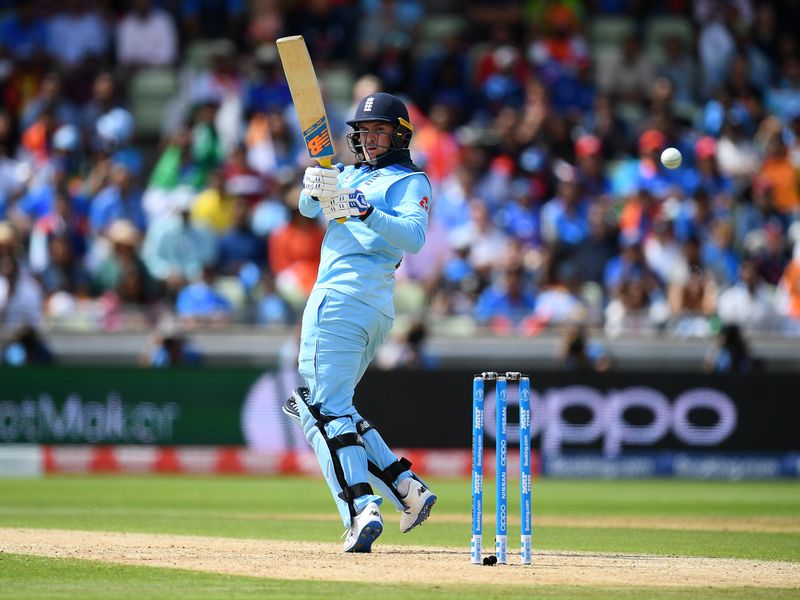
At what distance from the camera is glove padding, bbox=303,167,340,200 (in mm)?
6773

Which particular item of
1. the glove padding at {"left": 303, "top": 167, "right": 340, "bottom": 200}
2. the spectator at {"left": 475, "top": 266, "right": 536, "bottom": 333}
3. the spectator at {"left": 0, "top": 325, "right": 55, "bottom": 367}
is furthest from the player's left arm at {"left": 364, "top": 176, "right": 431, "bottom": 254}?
the spectator at {"left": 0, "top": 325, "right": 55, "bottom": 367}

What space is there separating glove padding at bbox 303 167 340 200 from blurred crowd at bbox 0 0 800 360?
761 centimetres

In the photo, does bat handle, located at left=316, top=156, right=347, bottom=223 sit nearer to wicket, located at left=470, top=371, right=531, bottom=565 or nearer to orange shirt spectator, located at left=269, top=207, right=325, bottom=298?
wicket, located at left=470, top=371, right=531, bottom=565

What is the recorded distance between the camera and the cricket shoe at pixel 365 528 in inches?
269

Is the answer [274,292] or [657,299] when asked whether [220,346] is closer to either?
[274,292]

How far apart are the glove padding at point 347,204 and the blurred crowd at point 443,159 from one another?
7666 mm

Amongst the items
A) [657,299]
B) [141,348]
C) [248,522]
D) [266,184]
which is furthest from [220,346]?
[248,522]

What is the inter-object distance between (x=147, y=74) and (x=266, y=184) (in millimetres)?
3112

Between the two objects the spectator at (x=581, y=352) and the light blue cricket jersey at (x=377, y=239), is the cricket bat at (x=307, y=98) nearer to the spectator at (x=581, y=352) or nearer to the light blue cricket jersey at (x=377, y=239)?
the light blue cricket jersey at (x=377, y=239)

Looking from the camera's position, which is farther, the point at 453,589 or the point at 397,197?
the point at 397,197

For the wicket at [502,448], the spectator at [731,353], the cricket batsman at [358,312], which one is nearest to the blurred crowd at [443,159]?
the spectator at [731,353]

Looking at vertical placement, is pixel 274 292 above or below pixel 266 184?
below

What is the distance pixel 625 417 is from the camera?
46.8 feet

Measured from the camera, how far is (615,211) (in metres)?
16.2
